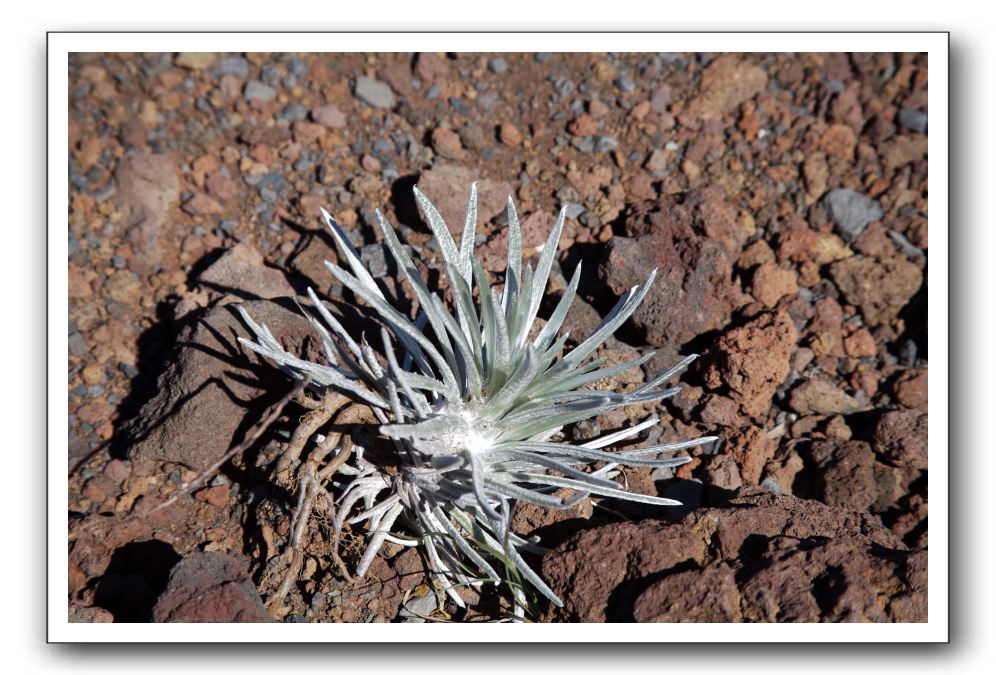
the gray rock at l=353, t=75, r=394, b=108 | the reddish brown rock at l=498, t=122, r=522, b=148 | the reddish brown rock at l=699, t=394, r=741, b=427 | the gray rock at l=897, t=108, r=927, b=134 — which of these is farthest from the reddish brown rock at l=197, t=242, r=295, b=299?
the gray rock at l=897, t=108, r=927, b=134

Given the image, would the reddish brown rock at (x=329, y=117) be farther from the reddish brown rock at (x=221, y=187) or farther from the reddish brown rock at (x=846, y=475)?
the reddish brown rock at (x=846, y=475)

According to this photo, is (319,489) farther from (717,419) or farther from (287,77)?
(287,77)

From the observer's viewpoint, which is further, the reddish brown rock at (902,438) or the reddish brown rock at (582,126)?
the reddish brown rock at (582,126)

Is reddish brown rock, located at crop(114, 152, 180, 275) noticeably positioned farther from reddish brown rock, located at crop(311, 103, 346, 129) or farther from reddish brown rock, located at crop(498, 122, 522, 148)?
reddish brown rock, located at crop(498, 122, 522, 148)

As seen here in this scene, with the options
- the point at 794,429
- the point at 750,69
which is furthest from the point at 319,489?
the point at 750,69

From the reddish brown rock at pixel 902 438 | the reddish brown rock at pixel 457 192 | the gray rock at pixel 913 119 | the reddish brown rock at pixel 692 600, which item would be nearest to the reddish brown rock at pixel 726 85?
the gray rock at pixel 913 119

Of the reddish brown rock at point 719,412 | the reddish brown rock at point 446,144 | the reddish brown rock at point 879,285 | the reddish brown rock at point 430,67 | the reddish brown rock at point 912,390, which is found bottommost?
the reddish brown rock at point 719,412

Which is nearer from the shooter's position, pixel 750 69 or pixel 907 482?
pixel 907 482
